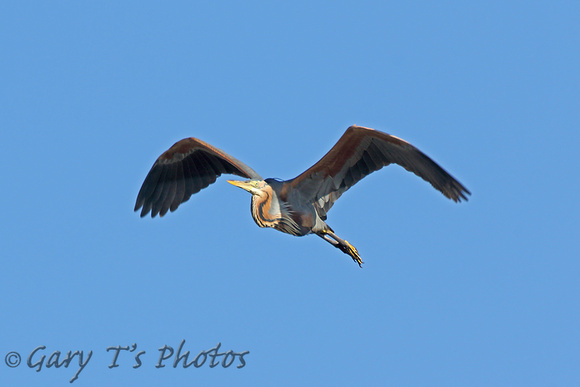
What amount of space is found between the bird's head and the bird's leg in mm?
1463

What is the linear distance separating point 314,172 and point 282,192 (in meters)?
0.56

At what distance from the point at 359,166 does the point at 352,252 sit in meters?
1.71

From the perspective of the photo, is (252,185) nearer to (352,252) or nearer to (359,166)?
(359,166)

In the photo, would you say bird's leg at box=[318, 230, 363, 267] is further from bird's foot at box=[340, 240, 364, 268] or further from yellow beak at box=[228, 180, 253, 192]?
yellow beak at box=[228, 180, 253, 192]

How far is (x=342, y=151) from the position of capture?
1165 centimetres

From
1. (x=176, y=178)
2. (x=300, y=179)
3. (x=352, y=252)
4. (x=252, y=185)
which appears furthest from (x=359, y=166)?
(x=176, y=178)

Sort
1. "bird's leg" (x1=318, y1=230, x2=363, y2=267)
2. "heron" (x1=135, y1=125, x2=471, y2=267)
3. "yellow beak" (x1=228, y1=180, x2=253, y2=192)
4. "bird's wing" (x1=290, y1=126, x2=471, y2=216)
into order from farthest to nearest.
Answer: "bird's leg" (x1=318, y1=230, x2=363, y2=267), "yellow beak" (x1=228, y1=180, x2=253, y2=192), "heron" (x1=135, y1=125, x2=471, y2=267), "bird's wing" (x1=290, y1=126, x2=471, y2=216)

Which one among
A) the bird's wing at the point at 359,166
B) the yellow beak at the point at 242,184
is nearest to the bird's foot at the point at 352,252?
the bird's wing at the point at 359,166

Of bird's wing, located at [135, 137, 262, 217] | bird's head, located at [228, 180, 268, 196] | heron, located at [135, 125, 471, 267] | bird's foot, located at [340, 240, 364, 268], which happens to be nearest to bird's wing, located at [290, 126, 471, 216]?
heron, located at [135, 125, 471, 267]

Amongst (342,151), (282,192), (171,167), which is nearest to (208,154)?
(171,167)

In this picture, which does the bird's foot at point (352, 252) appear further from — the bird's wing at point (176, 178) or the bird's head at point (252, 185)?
the bird's wing at point (176, 178)

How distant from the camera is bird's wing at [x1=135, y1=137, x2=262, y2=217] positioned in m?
13.5

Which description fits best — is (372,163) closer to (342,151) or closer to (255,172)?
(342,151)

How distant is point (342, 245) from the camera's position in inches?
507
